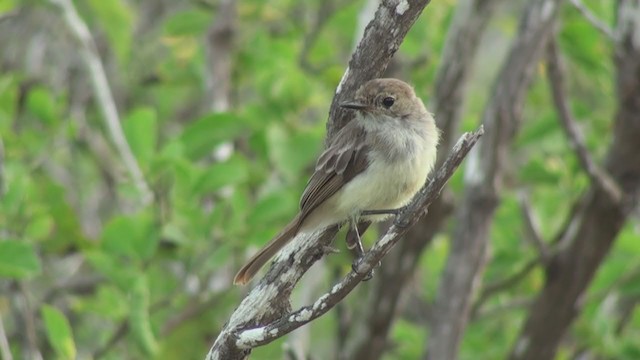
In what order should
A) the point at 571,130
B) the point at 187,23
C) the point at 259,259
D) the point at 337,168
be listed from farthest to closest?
the point at 187,23 → the point at 571,130 → the point at 337,168 → the point at 259,259

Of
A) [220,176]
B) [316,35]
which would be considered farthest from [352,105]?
[316,35]

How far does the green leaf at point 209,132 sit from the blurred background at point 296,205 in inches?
0.5

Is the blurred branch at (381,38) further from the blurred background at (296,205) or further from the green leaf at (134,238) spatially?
the green leaf at (134,238)

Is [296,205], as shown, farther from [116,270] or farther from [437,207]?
[116,270]

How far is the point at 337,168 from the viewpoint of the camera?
534cm

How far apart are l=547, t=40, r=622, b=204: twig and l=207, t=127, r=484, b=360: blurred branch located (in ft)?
8.93

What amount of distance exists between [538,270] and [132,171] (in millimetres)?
2725

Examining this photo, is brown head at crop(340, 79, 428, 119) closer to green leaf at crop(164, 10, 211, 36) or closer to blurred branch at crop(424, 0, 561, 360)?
blurred branch at crop(424, 0, 561, 360)

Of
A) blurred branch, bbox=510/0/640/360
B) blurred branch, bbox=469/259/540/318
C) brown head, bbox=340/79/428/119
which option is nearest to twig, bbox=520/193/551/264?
blurred branch, bbox=510/0/640/360

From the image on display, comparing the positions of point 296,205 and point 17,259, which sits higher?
point 17,259

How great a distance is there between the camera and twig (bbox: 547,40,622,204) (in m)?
6.57

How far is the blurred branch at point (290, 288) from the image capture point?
3.85 meters

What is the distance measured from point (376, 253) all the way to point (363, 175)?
1.49 metres

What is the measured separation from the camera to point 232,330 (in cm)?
414
